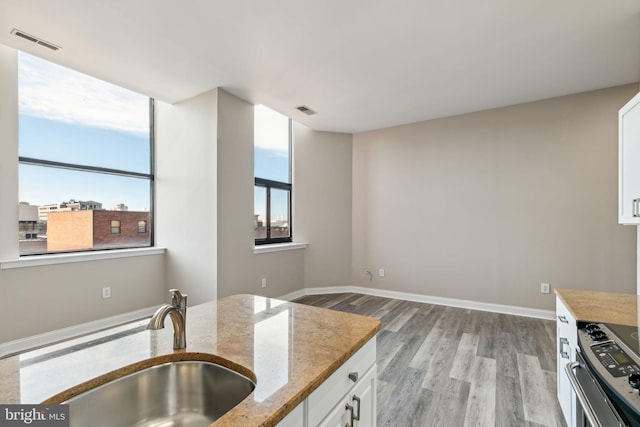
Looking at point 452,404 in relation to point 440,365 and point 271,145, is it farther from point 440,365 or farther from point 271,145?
point 271,145

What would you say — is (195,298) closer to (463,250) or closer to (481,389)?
(481,389)

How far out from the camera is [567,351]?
1.71 metres

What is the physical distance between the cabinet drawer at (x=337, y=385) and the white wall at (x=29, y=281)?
347cm

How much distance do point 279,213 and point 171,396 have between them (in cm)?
407

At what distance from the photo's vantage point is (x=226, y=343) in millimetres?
1144

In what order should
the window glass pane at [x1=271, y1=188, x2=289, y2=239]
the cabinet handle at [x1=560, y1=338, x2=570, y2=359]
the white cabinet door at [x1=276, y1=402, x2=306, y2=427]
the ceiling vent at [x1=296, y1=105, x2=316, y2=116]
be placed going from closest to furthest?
1. the white cabinet door at [x1=276, y1=402, x2=306, y2=427]
2. the cabinet handle at [x1=560, y1=338, x2=570, y2=359]
3. the ceiling vent at [x1=296, y1=105, x2=316, y2=116]
4. the window glass pane at [x1=271, y1=188, x2=289, y2=239]

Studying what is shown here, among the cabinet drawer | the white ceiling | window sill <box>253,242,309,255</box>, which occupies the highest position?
the white ceiling

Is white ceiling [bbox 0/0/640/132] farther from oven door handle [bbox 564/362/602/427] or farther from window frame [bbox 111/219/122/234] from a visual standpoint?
oven door handle [bbox 564/362/602/427]

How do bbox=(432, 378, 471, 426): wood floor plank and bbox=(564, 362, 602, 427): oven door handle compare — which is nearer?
bbox=(564, 362, 602, 427): oven door handle

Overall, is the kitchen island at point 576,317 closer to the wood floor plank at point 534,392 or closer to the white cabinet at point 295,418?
the wood floor plank at point 534,392

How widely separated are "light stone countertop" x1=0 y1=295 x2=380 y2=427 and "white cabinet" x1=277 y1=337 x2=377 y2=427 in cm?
5

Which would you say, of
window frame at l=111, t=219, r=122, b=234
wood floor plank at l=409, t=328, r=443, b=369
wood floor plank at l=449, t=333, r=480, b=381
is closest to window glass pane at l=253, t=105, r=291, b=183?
window frame at l=111, t=219, r=122, b=234

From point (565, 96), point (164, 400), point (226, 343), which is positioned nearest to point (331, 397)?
point (226, 343)

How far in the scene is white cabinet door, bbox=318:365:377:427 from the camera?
40.9 inches
